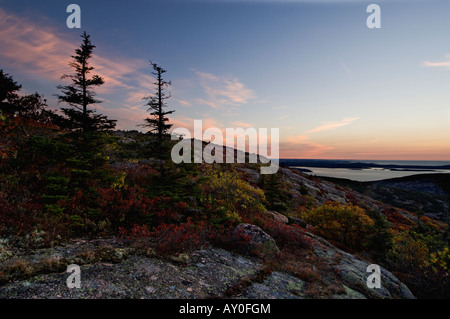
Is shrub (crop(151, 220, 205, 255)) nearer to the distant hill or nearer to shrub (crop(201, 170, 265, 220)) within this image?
shrub (crop(201, 170, 265, 220))

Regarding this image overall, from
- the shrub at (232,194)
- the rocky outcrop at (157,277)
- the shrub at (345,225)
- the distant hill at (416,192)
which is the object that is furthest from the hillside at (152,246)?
the distant hill at (416,192)

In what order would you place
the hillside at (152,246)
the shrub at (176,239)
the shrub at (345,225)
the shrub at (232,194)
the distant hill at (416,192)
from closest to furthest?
the hillside at (152,246) < the shrub at (176,239) < the shrub at (232,194) < the shrub at (345,225) < the distant hill at (416,192)

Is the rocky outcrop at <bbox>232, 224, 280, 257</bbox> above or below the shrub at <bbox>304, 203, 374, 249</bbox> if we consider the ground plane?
above

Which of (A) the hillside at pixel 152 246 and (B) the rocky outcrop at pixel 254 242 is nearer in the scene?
(A) the hillside at pixel 152 246

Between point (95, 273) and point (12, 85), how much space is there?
2863 centimetres

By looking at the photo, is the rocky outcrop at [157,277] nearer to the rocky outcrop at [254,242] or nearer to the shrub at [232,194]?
the rocky outcrop at [254,242]

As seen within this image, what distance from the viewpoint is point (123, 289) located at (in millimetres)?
4191

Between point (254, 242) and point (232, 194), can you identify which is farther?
point (232, 194)

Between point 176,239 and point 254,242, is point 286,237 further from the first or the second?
point 176,239

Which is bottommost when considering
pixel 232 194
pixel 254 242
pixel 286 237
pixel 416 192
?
pixel 416 192

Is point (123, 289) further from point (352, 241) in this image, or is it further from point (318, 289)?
point (352, 241)

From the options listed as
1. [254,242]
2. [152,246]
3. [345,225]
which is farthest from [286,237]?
[152,246]

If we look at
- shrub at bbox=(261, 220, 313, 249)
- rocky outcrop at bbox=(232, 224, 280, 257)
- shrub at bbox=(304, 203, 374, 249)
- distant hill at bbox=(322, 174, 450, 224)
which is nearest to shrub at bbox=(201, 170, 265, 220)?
shrub at bbox=(261, 220, 313, 249)
